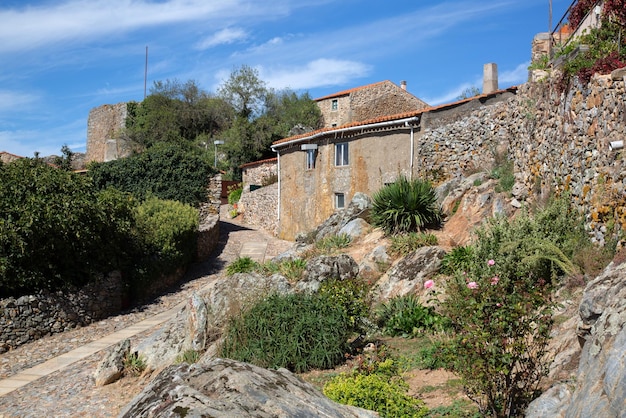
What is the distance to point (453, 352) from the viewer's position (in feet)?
19.6

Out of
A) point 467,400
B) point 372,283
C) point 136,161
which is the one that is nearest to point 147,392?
point 467,400

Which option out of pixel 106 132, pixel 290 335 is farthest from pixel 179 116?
pixel 290 335

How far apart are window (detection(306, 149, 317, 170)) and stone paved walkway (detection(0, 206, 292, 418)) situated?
313 inches

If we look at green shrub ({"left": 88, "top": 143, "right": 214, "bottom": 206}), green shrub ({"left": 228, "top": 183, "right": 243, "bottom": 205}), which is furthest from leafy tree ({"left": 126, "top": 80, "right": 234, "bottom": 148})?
green shrub ({"left": 88, "top": 143, "right": 214, "bottom": 206})

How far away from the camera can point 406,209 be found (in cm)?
1680

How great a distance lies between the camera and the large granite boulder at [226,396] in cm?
336

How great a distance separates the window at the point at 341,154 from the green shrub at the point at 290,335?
1652 centimetres

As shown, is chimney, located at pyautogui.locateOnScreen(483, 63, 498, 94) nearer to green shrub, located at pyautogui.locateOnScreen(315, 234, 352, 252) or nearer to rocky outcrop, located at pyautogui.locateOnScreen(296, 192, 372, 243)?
rocky outcrop, located at pyautogui.locateOnScreen(296, 192, 372, 243)

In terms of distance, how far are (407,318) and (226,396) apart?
23.2 feet

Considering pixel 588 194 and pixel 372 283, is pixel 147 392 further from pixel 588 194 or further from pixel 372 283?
pixel 372 283

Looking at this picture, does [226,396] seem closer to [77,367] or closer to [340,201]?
[77,367]

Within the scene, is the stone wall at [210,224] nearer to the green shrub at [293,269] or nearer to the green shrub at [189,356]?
the green shrub at [293,269]

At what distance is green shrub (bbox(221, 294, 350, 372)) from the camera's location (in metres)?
8.78

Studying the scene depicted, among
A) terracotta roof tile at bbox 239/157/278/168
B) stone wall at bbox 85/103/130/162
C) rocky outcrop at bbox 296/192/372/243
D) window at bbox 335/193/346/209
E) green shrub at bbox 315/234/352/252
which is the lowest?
green shrub at bbox 315/234/352/252
